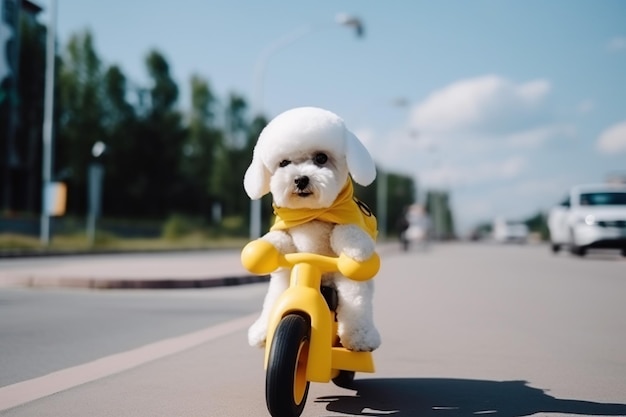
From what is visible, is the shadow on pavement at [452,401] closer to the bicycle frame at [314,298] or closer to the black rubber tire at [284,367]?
the bicycle frame at [314,298]

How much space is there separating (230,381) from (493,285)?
1005cm

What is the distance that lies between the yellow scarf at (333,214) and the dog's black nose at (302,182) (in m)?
0.25

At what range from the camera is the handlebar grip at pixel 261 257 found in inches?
167

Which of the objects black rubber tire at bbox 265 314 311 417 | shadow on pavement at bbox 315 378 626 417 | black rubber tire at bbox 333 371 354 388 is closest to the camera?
black rubber tire at bbox 265 314 311 417

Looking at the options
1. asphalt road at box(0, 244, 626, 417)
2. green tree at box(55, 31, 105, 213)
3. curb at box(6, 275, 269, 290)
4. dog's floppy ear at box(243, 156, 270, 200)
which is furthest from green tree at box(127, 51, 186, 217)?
dog's floppy ear at box(243, 156, 270, 200)

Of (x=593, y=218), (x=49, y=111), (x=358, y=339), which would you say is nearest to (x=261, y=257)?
(x=358, y=339)

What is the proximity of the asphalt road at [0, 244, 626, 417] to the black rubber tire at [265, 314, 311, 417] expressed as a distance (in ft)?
1.74

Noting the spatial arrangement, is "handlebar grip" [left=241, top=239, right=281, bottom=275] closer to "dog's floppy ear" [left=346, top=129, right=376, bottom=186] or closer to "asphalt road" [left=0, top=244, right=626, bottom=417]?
"dog's floppy ear" [left=346, top=129, right=376, bottom=186]

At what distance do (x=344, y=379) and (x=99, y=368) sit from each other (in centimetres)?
195

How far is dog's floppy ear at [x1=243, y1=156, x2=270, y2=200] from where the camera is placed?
4.57 metres

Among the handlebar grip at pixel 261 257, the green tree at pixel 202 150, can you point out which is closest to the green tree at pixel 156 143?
the green tree at pixel 202 150

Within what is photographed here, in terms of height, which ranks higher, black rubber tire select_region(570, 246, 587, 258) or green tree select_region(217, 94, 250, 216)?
green tree select_region(217, 94, 250, 216)

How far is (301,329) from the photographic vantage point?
3.96 meters

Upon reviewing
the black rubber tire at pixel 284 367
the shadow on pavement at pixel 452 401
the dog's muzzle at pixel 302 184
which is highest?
the dog's muzzle at pixel 302 184
